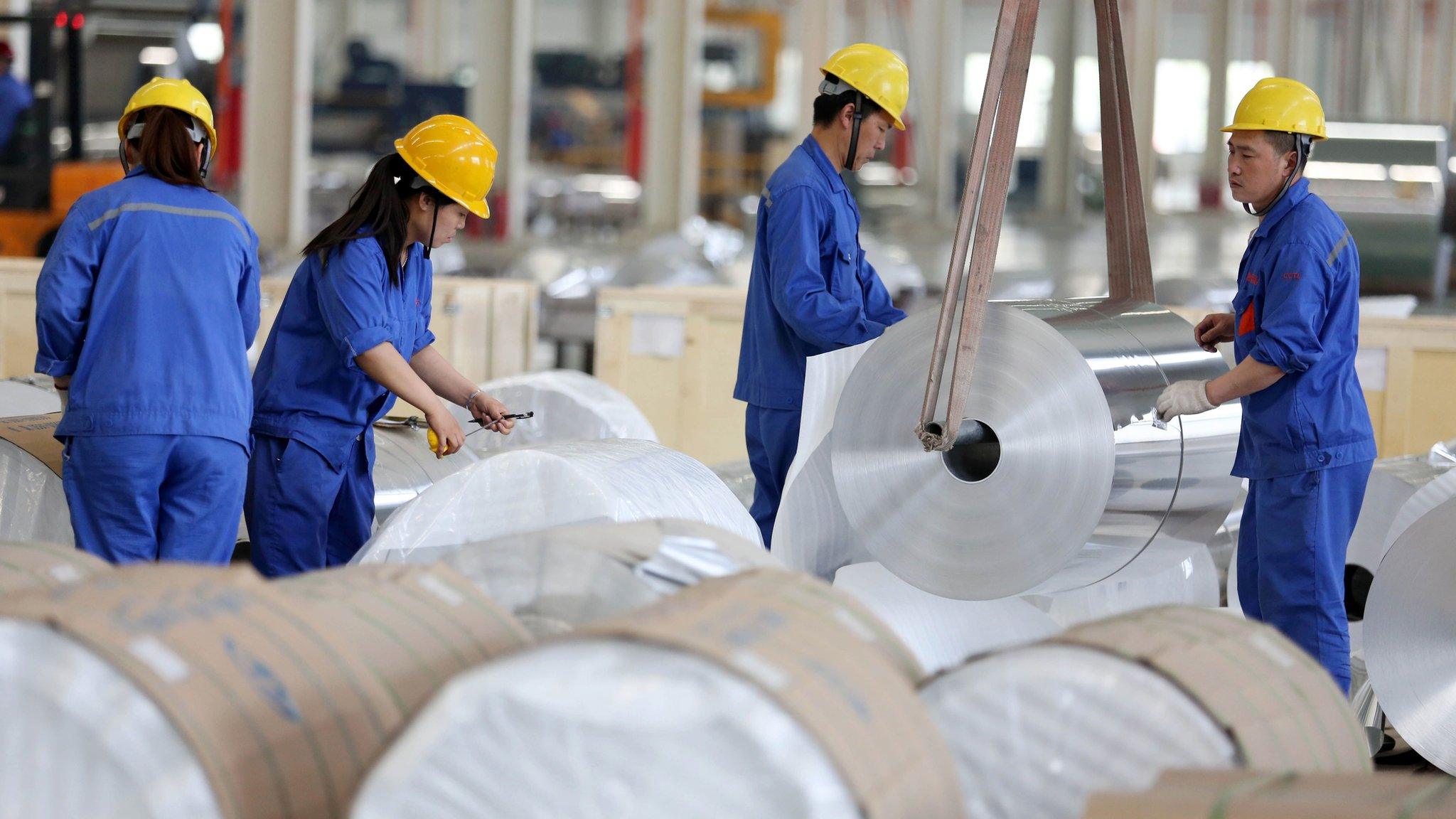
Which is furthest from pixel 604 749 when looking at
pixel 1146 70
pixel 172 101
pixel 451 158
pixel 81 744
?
pixel 1146 70

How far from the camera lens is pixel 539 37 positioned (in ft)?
106

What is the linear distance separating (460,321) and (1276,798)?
5147 mm

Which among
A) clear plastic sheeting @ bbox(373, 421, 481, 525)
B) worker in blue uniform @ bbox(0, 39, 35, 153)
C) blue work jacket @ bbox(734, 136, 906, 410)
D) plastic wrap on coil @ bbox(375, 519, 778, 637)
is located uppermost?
worker in blue uniform @ bbox(0, 39, 35, 153)

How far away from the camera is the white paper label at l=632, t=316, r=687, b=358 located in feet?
20.5

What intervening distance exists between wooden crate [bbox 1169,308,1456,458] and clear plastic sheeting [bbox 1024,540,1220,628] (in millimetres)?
1595

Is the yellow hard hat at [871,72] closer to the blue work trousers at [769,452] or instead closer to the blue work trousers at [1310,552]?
the blue work trousers at [769,452]

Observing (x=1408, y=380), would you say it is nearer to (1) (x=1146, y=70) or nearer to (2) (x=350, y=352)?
(2) (x=350, y=352)

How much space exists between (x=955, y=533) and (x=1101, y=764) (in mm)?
1376

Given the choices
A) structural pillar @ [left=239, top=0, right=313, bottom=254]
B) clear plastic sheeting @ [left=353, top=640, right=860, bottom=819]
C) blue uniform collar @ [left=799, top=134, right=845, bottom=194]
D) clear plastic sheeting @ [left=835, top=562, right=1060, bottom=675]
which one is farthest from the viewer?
structural pillar @ [left=239, top=0, right=313, bottom=254]

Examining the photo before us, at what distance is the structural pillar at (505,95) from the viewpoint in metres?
12.7

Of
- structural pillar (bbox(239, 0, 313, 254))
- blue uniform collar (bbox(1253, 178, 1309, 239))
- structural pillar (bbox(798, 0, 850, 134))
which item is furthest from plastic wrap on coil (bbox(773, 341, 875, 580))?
structural pillar (bbox(798, 0, 850, 134))

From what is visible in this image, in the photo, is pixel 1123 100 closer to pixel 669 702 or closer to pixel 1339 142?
pixel 669 702

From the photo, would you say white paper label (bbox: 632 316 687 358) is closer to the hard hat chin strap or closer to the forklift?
the hard hat chin strap

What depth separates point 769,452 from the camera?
4.25 m
